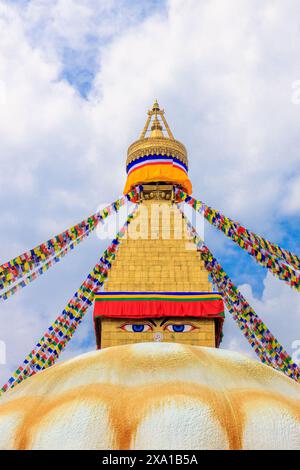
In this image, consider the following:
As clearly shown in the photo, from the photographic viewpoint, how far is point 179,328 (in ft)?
37.8

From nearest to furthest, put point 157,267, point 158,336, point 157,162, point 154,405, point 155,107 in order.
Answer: point 154,405, point 158,336, point 157,267, point 157,162, point 155,107

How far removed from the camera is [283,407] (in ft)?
9.28

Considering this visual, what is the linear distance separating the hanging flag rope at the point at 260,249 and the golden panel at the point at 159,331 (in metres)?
1.94

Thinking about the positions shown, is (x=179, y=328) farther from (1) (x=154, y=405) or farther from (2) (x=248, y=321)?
(1) (x=154, y=405)

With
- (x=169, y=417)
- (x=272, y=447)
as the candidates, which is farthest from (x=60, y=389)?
(x=272, y=447)

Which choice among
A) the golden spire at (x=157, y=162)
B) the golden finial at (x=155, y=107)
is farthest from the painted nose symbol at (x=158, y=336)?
the golden finial at (x=155, y=107)

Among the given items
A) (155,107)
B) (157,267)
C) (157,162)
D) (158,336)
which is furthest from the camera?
(155,107)

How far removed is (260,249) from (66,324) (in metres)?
5.48

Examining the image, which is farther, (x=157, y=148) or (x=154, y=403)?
(x=157, y=148)

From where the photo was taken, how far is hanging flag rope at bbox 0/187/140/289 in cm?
1038

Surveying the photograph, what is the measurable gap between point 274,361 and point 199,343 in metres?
2.80

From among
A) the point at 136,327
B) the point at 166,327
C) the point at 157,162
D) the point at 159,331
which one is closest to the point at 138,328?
the point at 136,327

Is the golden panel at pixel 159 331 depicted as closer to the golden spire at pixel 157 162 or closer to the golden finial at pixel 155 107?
the golden spire at pixel 157 162
